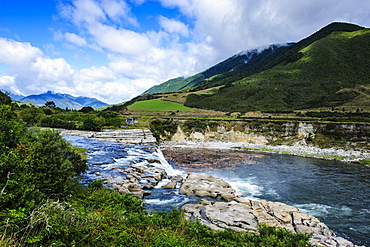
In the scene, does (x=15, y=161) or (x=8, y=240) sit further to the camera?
(x=15, y=161)

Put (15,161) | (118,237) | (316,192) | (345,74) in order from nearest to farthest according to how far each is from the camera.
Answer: (118,237) < (15,161) < (316,192) < (345,74)

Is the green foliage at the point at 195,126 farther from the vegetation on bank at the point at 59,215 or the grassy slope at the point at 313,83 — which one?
the vegetation on bank at the point at 59,215

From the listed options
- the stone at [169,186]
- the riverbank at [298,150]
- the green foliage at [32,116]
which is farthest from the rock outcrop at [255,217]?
the green foliage at [32,116]

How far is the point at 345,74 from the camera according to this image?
99188 millimetres

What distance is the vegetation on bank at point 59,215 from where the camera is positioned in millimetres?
4844

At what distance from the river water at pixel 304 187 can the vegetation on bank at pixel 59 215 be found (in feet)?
16.1

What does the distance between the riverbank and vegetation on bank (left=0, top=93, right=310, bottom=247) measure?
113ft

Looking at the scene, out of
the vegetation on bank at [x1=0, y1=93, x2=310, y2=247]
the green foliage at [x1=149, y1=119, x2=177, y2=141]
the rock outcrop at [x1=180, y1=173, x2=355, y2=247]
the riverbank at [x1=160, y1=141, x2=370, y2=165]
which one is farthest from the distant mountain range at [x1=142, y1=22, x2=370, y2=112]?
the vegetation on bank at [x1=0, y1=93, x2=310, y2=247]

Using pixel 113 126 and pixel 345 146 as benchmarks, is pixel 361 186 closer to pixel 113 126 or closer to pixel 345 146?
pixel 345 146

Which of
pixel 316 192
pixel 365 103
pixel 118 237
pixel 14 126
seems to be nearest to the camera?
pixel 118 237

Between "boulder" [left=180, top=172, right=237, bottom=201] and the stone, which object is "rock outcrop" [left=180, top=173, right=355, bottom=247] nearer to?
"boulder" [left=180, top=172, right=237, bottom=201]

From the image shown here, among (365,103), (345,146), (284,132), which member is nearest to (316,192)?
(345,146)

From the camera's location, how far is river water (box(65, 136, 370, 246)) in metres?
13.2

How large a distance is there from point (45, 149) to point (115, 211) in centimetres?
373
